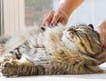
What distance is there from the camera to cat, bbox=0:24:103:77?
3.81 feet

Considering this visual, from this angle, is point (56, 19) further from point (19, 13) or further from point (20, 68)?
point (19, 13)

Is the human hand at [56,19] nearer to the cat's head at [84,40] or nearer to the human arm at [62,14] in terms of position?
the human arm at [62,14]

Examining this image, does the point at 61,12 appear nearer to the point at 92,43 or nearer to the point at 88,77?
the point at 92,43

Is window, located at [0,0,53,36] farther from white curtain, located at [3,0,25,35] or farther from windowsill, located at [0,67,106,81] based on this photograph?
windowsill, located at [0,67,106,81]

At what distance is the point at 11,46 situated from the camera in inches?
56.0

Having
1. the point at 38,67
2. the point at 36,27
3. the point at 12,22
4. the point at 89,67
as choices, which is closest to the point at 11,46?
A: the point at 36,27

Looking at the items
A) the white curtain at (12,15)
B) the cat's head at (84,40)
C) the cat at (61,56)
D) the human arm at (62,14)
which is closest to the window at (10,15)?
the white curtain at (12,15)

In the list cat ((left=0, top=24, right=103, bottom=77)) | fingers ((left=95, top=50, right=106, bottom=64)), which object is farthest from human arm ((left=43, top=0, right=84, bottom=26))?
fingers ((left=95, top=50, right=106, bottom=64))

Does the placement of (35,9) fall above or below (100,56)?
above

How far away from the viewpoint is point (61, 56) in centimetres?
121

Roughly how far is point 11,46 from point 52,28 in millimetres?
225

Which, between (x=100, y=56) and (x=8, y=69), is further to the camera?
(x=100, y=56)

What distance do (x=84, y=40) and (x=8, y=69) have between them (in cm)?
34

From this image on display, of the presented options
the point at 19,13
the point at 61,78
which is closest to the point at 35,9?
the point at 19,13
